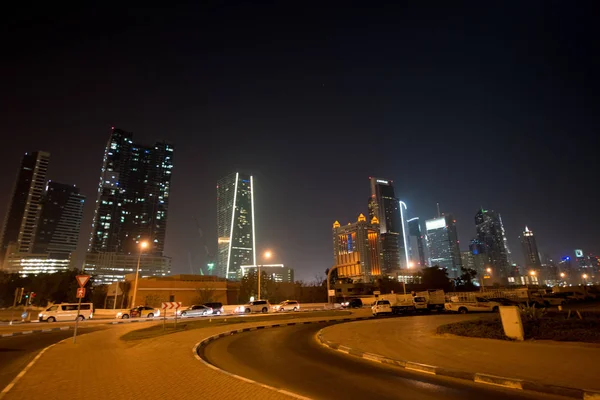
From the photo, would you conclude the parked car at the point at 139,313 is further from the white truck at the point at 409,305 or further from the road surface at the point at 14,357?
the white truck at the point at 409,305

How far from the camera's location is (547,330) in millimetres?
13906

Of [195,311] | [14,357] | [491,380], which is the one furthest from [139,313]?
[491,380]

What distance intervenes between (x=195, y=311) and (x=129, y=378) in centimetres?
3657

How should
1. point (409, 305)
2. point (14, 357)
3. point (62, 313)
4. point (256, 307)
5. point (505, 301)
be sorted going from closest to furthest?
1. point (14, 357)
2. point (505, 301)
3. point (62, 313)
4. point (409, 305)
5. point (256, 307)

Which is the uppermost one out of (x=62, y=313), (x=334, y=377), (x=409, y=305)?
(x=62, y=313)

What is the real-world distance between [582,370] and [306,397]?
7.30 m

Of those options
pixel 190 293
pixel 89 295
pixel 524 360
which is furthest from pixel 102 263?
pixel 524 360

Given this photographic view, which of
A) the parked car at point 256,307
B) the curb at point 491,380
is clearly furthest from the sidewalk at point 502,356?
the parked car at point 256,307

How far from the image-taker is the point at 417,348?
1302 centimetres

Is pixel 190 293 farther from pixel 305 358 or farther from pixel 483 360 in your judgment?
pixel 483 360

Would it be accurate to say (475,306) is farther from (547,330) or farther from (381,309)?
(547,330)

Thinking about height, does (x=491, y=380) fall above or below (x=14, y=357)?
below

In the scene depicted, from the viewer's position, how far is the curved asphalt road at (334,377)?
7.47 m

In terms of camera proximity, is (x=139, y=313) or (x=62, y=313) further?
(x=139, y=313)
